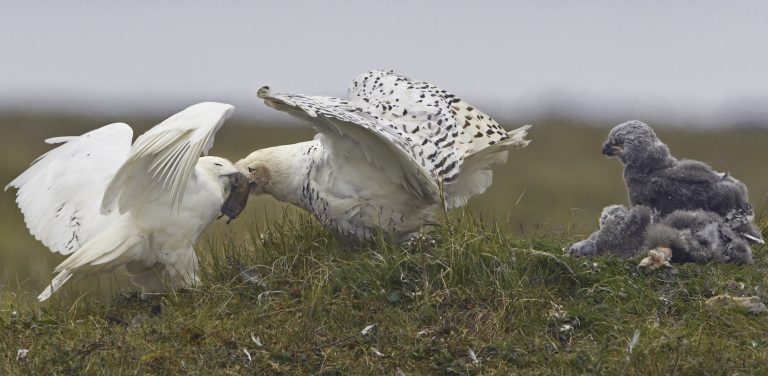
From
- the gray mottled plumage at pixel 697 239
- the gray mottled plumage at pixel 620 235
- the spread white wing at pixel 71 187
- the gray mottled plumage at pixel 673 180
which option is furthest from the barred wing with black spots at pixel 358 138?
the spread white wing at pixel 71 187

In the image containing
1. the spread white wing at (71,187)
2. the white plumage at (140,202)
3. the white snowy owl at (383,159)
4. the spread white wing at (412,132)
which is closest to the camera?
the white plumage at (140,202)

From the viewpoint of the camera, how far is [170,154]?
671cm

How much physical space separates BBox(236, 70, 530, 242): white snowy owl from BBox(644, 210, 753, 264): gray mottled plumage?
36.3 inches

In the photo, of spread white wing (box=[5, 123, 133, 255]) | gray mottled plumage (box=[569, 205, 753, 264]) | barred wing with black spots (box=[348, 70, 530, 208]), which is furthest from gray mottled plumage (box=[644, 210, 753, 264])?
spread white wing (box=[5, 123, 133, 255])

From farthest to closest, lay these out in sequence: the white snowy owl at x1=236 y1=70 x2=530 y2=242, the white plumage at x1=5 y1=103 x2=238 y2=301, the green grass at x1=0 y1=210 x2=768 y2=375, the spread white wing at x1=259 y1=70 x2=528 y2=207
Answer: the white snowy owl at x1=236 y1=70 x2=530 y2=242, the spread white wing at x1=259 y1=70 x2=528 y2=207, the white plumage at x1=5 y1=103 x2=238 y2=301, the green grass at x1=0 y1=210 x2=768 y2=375

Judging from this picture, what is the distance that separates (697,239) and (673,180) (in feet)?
1.18

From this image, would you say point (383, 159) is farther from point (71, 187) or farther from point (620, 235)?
point (71, 187)

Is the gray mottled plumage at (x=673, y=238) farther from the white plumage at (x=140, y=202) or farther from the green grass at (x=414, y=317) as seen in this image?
the white plumage at (x=140, y=202)

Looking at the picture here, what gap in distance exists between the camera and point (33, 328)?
22.3ft

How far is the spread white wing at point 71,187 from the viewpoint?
7586 millimetres

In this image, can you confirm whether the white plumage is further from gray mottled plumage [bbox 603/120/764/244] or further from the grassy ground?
gray mottled plumage [bbox 603/120/764/244]

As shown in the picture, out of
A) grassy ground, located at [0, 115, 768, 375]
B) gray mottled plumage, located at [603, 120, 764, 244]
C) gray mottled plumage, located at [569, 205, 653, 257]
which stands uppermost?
gray mottled plumage, located at [603, 120, 764, 244]

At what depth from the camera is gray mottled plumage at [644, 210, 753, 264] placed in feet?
22.7

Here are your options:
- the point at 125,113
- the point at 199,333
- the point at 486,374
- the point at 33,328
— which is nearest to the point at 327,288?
the point at 199,333
